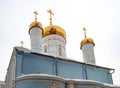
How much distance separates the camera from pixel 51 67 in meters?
13.8

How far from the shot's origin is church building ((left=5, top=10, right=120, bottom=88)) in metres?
11.5

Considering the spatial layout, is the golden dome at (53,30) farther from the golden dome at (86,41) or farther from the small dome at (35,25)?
the golden dome at (86,41)

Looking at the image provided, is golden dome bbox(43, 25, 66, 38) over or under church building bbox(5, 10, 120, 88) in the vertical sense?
over

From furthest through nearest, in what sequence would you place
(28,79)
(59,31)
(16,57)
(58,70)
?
(59,31)
(58,70)
(16,57)
(28,79)

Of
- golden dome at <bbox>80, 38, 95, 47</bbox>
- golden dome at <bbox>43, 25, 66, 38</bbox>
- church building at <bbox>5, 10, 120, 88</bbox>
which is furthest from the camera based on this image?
golden dome at <bbox>80, 38, 95, 47</bbox>

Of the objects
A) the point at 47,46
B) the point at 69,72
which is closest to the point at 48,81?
the point at 69,72

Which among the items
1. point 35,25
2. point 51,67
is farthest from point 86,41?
point 51,67

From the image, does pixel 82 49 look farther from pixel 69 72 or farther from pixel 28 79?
pixel 28 79

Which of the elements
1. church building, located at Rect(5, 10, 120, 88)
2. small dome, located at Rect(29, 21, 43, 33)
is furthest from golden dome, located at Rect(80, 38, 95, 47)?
small dome, located at Rect(29, 21, 43, 33)

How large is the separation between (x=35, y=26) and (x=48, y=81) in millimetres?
6894

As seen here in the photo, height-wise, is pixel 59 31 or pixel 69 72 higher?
pixel 59 31

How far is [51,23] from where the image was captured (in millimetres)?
19453

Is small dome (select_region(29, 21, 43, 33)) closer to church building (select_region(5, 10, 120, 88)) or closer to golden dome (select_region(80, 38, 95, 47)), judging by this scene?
church building (select_region(5, 10, 120, 88))

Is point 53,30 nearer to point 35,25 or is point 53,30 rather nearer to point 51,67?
point 35,25
